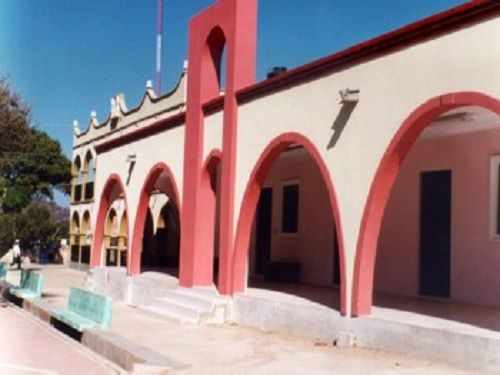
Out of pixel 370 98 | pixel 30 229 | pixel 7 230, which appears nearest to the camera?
pixel 370 98

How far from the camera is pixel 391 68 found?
9.92m

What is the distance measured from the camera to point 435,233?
43.4ft

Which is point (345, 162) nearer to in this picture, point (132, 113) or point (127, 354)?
point (127, 354)

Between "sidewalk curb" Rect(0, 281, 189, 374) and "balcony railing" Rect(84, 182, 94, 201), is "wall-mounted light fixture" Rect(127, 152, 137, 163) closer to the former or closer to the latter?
"sidewalk curb" Rect(0, 281, 189, 374)

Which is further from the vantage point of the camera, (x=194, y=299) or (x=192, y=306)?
(x=194, y=299)

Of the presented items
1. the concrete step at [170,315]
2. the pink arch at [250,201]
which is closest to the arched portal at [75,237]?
the concrete step at [170,315]

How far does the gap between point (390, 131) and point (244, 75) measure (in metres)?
5.20

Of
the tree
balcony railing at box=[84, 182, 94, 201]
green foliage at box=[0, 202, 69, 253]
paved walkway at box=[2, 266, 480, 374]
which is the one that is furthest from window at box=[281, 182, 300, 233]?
green foliage at box=[0, 202, 69, 253]

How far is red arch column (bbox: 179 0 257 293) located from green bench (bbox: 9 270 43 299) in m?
4.00

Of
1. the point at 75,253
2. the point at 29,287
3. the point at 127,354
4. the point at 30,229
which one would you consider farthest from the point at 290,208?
the point at 30,229

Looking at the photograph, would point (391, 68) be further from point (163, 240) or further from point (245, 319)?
point (163, 240)

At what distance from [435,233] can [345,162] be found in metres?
3.50

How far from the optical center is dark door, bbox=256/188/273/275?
61.6 ft

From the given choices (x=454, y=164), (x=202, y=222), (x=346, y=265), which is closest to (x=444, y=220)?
(x=454, y=164)
